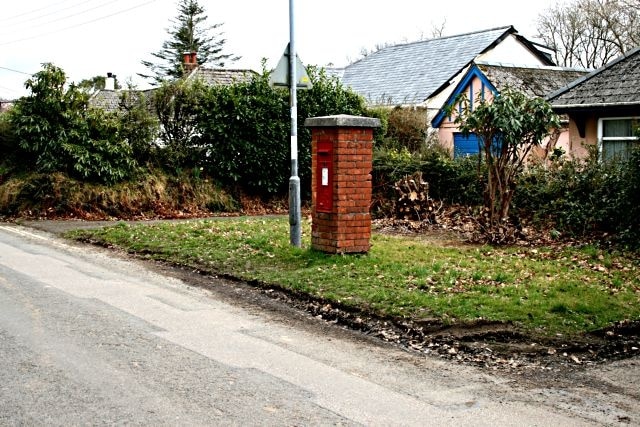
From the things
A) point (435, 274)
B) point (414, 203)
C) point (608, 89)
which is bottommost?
point (435, 274)

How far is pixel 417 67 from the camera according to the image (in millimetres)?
36188

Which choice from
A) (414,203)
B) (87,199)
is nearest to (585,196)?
(414,203)

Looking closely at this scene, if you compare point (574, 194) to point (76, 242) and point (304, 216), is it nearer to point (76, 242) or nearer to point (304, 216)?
point (304, 216)

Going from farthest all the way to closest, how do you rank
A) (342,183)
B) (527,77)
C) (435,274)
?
(527,77) → (342,183) → (435,274)

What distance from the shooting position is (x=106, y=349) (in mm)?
7094

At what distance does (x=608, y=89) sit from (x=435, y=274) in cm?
1159

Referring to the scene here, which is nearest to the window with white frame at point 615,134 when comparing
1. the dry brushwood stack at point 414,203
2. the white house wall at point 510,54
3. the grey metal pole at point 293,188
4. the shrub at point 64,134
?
the dry brushwood stack at point 414,203

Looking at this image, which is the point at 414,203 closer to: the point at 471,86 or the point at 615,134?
the point at 615,134

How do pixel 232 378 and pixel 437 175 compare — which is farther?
pixel 437 175

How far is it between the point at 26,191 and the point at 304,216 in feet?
22.6

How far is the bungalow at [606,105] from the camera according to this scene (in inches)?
754

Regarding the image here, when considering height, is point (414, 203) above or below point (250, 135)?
below

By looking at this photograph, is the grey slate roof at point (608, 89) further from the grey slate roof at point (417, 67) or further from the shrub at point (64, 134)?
the grey slate roof at point (417, 67)

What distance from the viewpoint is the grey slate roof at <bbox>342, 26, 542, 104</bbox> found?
33681 millimetres
